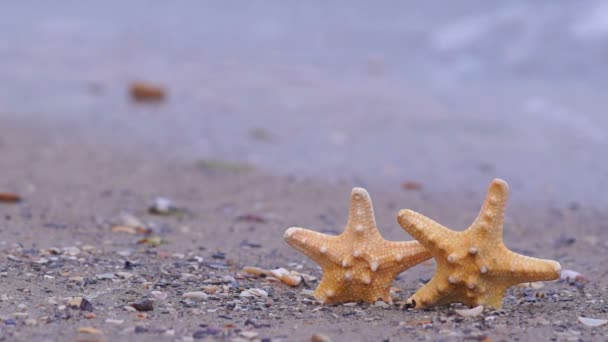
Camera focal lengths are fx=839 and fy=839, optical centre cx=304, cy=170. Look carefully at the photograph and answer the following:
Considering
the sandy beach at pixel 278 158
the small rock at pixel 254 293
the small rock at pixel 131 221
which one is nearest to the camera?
the sandy beach at pixel 278 158

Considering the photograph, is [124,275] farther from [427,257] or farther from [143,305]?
[427,257]

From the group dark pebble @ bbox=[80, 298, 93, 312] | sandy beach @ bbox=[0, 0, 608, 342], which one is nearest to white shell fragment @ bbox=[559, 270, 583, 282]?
sandy beach @ bbox=[0, 0, 608, 342]

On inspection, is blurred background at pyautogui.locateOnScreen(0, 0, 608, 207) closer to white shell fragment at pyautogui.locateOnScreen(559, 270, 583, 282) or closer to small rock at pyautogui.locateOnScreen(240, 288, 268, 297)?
white shell fragment at pyautogui.locateOnScreen(559, 270, 583, 282)

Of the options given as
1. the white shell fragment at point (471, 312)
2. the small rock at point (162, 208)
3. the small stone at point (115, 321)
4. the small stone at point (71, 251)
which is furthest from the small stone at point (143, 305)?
the small rock at point (162, 208)

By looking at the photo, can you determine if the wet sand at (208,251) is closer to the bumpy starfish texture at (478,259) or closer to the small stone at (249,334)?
the small stone at (249,334)

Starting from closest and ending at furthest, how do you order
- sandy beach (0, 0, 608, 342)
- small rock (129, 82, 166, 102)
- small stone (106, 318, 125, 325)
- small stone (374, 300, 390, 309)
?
1. small stone (106, 318, 125, 325)
2. sandy beach (0, 0, 608, 342)
3. small stone (374, 300, 390, 309)
4. small rock (129, 82, 166, 102)

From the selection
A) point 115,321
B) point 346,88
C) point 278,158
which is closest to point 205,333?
point 115,321

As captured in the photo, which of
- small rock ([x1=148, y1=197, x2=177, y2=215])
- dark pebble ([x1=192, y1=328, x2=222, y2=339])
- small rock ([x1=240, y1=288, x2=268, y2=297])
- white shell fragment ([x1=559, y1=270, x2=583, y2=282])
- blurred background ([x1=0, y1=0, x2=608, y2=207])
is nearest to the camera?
dark pebble ([x1=192, y1=328, x2=222, y2=339])

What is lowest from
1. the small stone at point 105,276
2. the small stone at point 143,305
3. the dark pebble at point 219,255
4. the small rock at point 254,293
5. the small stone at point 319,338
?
the small stone at point 143,305
